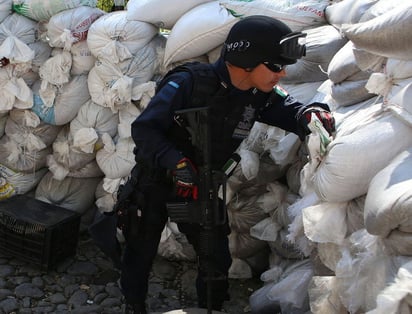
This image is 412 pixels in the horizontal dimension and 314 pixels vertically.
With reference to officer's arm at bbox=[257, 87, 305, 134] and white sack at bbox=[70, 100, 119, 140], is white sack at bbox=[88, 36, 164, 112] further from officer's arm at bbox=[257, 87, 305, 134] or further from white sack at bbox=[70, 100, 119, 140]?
officer's arm at bbox=[257, 87, 305, 134]

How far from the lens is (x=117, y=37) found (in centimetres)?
321

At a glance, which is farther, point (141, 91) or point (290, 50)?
point (141, 91)

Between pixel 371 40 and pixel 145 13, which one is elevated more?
pixel 371 40

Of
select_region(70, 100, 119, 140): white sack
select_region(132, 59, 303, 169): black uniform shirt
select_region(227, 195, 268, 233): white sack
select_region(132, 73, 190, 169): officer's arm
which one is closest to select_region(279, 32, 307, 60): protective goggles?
select_region(132, 59, 303, 169): black uniform shirt

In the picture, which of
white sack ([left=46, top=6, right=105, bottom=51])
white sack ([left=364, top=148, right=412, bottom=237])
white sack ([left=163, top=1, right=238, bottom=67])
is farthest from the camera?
white sack ([left=46, top=6, right=105, bottom=51])

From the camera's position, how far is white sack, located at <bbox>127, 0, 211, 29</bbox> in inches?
121

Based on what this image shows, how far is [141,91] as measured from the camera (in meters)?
3.23

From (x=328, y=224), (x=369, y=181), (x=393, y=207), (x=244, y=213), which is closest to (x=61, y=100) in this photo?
(x=244, y=213)

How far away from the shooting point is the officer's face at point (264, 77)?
2.07 metres

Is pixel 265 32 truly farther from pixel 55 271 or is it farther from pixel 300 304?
pixel 55 271

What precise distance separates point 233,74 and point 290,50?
0.94 feet

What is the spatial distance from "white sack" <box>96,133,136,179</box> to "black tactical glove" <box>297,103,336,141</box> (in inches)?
54.8

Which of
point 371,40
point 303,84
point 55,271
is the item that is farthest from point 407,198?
point 55,271

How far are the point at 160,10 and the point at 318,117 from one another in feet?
4.67
